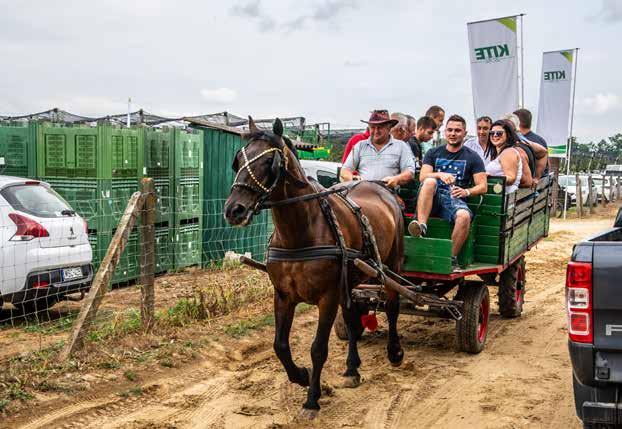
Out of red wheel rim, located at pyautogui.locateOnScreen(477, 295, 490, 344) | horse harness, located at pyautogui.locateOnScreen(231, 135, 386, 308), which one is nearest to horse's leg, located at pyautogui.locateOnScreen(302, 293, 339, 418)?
horse harness, located at pyautogui.locateOnScreen(231, 135, 386, 308)

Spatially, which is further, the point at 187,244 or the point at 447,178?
the point at 187,244

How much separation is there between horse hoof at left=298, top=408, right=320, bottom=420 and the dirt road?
0.05 metres

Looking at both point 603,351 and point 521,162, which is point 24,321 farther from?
point 603,351

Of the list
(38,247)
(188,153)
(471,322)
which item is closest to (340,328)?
(471,322)

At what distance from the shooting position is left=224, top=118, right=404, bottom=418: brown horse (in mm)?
4918

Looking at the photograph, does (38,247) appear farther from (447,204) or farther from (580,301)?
(580,301)

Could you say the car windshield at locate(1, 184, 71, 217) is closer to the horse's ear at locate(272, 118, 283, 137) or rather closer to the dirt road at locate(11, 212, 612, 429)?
the dirt road at locate(11, 212, 612, 429)

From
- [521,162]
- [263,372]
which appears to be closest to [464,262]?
[521,162]

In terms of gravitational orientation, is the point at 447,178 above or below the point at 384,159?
below

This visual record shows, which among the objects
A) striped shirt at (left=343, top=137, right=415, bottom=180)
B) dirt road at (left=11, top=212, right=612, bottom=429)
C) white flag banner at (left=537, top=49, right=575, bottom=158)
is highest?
white flag banner at (left=537, top=49, right=575, bottom=158)

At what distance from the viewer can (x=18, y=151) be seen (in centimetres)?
1085

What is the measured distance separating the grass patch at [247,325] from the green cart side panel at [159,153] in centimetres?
394

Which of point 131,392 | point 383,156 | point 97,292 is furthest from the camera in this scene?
point 383,156

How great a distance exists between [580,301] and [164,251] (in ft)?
28.6
